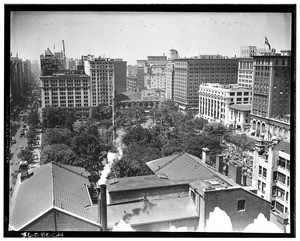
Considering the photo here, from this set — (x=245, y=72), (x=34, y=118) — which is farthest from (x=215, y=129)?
(x=34, y=118)

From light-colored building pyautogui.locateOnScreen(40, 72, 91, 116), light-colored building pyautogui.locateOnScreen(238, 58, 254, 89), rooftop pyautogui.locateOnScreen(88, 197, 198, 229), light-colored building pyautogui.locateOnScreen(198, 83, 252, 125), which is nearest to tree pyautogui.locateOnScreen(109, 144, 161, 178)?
rooftop pyautogui.locateOnScreen(88, 197, 198, 229)

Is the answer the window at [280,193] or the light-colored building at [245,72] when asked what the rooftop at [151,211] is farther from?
the light-colored building at [245,72]

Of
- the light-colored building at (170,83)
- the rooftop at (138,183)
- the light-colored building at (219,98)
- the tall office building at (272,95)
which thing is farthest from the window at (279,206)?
the light-colored building at (170,83)

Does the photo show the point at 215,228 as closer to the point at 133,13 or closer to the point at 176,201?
the point at 176,201

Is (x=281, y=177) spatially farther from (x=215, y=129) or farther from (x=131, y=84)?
(x=131, y=84)


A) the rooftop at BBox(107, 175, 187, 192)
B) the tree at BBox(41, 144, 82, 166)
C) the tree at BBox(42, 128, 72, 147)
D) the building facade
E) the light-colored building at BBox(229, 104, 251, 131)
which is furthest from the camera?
the light-colored building at BBox(229, 104, 251, 131)

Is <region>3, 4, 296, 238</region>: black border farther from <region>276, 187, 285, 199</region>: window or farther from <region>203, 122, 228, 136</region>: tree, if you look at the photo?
<region>203, 122, 228, 136</region>: tree
